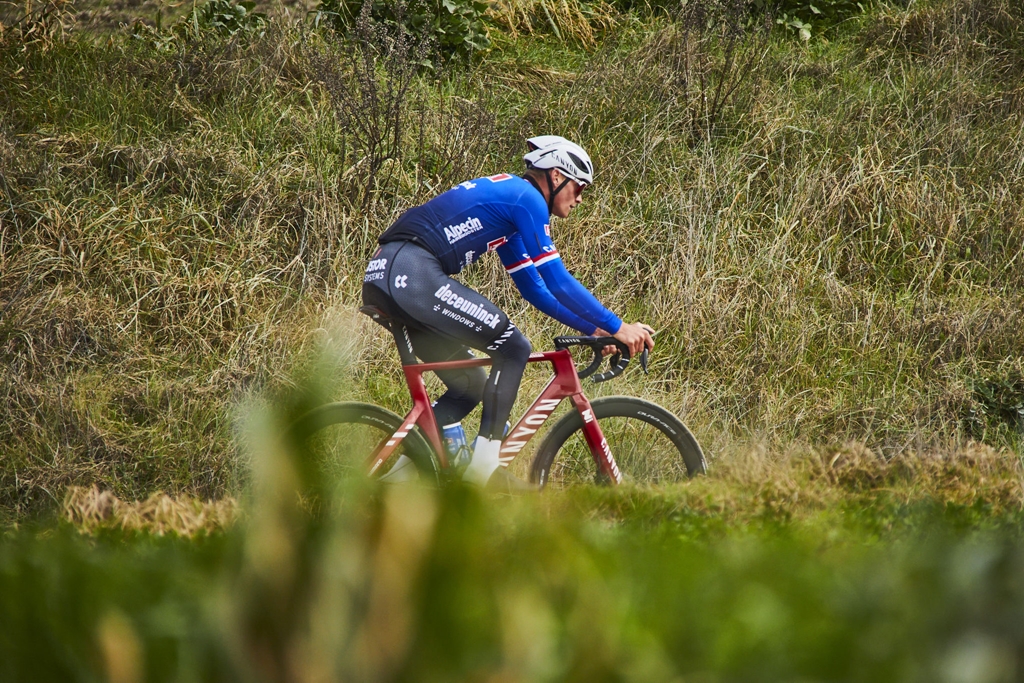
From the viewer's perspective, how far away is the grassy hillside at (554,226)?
6.67 metres

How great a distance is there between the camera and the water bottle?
496cm

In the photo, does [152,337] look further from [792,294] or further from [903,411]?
[903,411]

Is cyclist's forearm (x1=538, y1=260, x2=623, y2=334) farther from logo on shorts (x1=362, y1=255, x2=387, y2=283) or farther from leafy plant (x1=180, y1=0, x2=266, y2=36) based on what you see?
leafy plant (x1=180, y1=0, x2=266, y2=36)

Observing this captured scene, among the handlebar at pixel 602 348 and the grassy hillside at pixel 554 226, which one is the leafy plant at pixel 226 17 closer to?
the grassy hillside at pixel 554 226

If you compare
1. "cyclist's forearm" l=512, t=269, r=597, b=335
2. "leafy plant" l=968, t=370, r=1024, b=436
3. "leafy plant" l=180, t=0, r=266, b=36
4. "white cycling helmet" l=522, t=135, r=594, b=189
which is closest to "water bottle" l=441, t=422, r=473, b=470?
"cyclist's forearm" l=512, t=269, r=597, b=335

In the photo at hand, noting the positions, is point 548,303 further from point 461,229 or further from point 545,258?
point 461,229

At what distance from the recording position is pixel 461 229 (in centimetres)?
489

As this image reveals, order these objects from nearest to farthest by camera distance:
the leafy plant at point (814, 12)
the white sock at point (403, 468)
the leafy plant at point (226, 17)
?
the white sock at point (403, 468) → the leafy plant at point (226, 17) → the leafy plant at point (814, 12)

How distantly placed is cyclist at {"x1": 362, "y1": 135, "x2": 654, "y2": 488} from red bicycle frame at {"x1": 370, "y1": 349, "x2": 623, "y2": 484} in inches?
4.5

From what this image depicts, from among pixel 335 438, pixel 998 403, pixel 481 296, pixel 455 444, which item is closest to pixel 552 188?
pixel 481 296

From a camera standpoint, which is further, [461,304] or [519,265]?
[519,265]

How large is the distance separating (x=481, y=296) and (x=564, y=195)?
80 cm

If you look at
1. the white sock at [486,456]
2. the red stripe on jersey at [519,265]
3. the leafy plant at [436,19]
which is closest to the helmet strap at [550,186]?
the red stripe on jersey at [519,265]

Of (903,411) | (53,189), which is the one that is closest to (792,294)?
(903,411)
